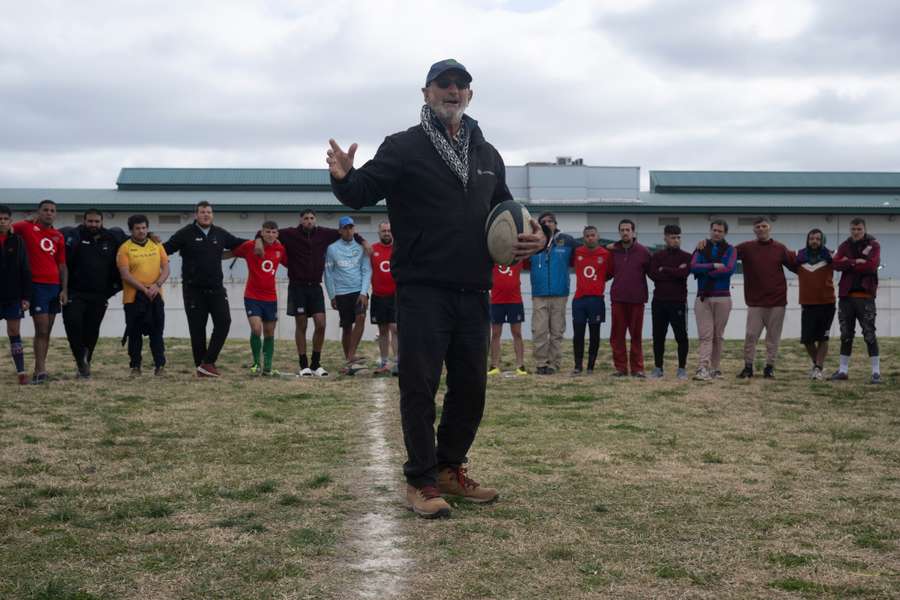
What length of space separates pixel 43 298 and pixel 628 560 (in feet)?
32.3

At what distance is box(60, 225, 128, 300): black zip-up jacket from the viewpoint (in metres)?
13.2

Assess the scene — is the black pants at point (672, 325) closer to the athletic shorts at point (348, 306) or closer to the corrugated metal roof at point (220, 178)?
the athletic shorts at point (348, 306)

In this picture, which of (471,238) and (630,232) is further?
(630,232)

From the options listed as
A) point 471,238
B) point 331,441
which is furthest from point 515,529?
point 331,441

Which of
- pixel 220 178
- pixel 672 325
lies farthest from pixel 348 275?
pixel 220 178

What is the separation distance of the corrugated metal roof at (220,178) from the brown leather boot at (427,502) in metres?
34.2

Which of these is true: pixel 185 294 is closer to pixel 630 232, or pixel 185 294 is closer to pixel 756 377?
pixel 630 232

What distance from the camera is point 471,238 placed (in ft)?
19.2

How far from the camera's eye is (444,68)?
5793 mm

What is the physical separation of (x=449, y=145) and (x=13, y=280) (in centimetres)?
807

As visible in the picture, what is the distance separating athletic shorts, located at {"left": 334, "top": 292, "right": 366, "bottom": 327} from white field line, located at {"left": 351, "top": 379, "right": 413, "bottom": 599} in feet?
20.6

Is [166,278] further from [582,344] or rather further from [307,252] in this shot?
[582,344]

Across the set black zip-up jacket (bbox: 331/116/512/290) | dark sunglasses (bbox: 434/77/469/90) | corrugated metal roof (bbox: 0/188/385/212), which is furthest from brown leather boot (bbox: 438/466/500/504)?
corrugated metal roof (bbox: 0/188/385/212)

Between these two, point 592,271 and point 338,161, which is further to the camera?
point 592,271
